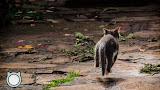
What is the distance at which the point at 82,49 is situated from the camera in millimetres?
5672

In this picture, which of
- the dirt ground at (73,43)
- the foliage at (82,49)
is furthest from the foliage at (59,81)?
the foliage at (82,49)

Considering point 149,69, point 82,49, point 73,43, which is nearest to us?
point 149,69

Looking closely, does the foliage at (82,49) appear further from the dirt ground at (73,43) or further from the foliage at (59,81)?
the foliage at (59,81)

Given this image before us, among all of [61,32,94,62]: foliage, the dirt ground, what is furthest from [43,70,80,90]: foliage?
[61,32,94,62]: foliage

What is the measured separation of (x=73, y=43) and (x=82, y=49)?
2.64 ft

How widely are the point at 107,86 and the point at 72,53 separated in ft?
7.64

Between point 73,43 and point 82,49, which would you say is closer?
point 82,49

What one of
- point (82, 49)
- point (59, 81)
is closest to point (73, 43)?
point (82, 49)

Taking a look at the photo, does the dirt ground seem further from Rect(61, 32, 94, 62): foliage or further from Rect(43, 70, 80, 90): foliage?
Rect(61, 32, 94, 62): foliage

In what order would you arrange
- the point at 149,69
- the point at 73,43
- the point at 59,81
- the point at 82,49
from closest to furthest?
the point at 59,81 → the point at 149,69 → the point at 82,49 → the point at 73,43

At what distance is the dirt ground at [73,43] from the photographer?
3.37 m

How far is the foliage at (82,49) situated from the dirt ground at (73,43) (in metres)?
0.22

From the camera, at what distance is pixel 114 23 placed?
8.71 meters

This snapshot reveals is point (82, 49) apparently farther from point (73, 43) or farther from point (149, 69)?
point (149, 69)
